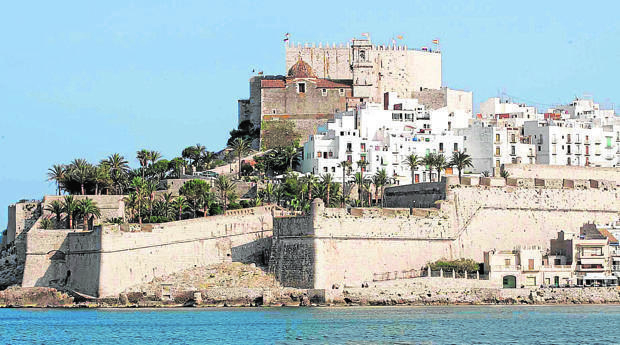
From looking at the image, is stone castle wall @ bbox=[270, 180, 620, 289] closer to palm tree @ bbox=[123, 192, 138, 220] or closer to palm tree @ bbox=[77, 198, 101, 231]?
palm tree @ bbox=[123, 192, 138, 220]

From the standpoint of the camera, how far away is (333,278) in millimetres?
55844

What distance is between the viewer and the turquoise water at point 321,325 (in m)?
44.7

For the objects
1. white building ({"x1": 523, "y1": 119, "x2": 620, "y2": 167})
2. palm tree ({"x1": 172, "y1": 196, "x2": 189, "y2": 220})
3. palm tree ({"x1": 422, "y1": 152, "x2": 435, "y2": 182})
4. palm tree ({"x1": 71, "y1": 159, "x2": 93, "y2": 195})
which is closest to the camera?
palm tree ({"x1": 172, "y1": 196, "x2": 189, "y2": 220})

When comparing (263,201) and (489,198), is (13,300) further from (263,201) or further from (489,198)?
(489,198)

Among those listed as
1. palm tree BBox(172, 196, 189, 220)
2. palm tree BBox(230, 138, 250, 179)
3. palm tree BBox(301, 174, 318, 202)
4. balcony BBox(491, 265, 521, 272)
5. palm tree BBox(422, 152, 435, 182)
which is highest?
palm tree BBox(230, 138, 250, 179)

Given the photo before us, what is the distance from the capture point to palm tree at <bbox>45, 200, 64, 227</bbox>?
6488 cm

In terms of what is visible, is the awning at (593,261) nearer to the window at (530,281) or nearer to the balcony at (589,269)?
the balcony at (589,269)

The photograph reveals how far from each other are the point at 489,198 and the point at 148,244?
16034 mm

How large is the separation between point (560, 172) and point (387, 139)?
10.7 m

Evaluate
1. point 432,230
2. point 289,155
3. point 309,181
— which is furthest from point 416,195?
point 289,155

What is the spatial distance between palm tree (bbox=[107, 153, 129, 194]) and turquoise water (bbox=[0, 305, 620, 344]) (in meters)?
13.9

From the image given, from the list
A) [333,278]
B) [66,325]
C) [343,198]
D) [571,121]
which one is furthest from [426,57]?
[66,325]

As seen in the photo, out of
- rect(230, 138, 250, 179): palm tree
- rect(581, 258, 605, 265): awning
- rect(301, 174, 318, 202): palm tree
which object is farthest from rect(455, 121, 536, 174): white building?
rect(581, 258, 605, 265): awning

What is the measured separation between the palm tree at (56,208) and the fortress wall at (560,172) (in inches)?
927
